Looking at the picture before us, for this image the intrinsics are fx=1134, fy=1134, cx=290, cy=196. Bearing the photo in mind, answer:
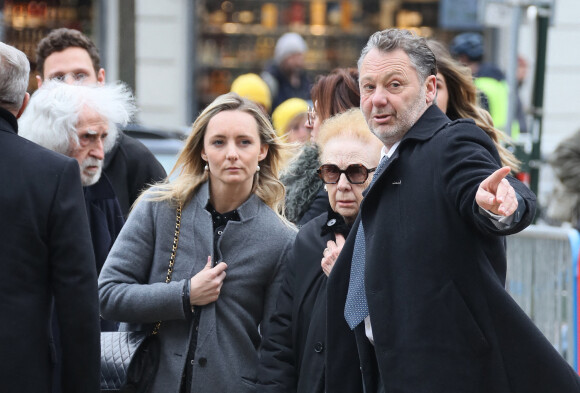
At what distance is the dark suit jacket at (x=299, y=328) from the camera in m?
4.22

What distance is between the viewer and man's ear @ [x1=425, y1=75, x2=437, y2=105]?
3.92 metres

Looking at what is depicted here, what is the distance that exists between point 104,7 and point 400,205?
12.6m

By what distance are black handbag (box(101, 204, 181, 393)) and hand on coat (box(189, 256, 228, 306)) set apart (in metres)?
0.17

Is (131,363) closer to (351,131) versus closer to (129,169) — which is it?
(351,131)

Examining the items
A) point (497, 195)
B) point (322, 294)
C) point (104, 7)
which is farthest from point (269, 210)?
point (104, 7)

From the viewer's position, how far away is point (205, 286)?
4.40 meters

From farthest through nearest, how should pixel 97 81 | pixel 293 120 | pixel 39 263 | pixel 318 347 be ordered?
1. pixel 293 120
2. pixel 97 81
3. pixel 318 347
4. pixel 39 263

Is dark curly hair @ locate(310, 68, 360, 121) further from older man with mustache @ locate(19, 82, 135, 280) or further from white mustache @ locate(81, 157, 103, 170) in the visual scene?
white mustache @ locate(81, 157, 103, 170)

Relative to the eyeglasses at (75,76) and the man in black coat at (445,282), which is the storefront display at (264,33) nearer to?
the eyeglasses at (75,76)

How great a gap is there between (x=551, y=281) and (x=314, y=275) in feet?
10.4

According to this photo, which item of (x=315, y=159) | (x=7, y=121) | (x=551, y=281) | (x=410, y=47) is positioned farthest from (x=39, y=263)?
(x=551, y=281)

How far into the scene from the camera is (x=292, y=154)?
16.9ft

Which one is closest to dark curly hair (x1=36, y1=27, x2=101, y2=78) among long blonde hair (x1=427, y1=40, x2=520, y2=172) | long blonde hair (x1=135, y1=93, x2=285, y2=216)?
long blonde hair (x1=135, y1=93, x2=285, y2=216)

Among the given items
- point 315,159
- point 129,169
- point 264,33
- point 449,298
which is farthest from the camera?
point 264,33
